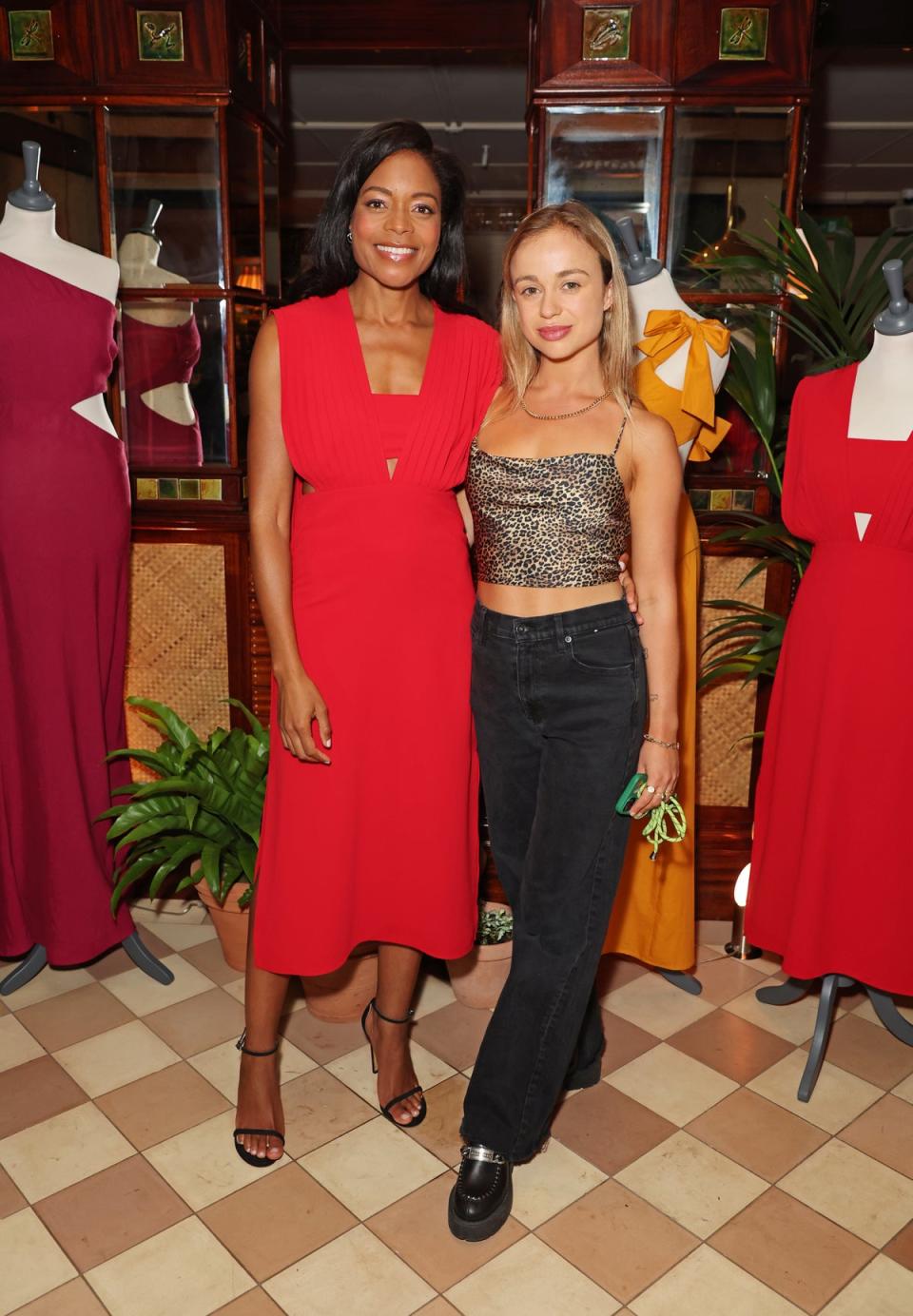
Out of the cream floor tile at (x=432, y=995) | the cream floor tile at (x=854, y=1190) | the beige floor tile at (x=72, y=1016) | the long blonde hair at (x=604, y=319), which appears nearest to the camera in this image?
the long blonde hair at (x=604, y=319)

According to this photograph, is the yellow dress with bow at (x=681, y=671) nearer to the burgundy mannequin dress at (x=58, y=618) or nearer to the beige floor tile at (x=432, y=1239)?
the beige floor tile at (x=432, y=1239)

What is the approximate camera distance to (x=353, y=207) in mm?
2057

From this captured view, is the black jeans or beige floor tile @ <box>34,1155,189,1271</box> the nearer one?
the black jeans

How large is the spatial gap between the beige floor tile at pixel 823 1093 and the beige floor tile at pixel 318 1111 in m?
0.77

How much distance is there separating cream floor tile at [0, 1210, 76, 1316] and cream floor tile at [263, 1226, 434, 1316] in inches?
14.3

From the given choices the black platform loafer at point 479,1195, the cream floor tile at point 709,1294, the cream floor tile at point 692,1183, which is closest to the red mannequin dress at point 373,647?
the black platform loafer at point 479,1195

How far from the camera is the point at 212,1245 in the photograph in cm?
200

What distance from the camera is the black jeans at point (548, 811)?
1.90 meters

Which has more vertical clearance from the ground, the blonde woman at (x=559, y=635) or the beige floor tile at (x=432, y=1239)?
the blonde woman at (x=559, y=635)

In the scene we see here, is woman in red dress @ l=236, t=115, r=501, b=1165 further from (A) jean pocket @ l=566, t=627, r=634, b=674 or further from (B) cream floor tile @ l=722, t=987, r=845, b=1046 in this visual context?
(B) cream floor tile @ l=722, t=987, r=845, b=1046

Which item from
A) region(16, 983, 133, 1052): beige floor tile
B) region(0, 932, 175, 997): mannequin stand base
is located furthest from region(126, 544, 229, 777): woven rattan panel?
region(16, 983, 133, 1052): beige floor tile

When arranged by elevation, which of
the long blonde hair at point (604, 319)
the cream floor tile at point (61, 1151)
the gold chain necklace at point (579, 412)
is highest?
the long blonde hair at point (604, 319)

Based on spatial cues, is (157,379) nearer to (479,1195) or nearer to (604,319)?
(604,319)

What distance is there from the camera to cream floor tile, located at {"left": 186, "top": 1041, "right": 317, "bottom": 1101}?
8.10ft
